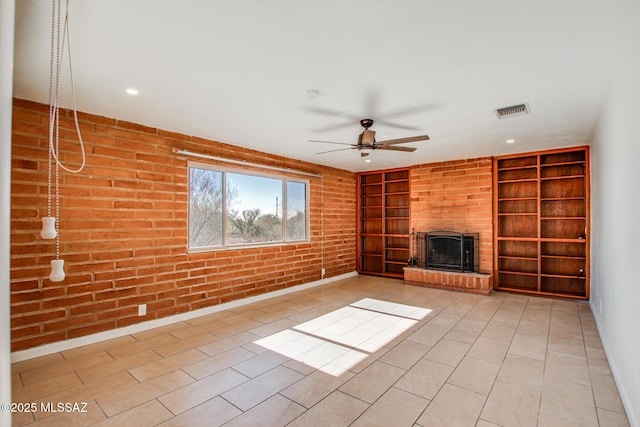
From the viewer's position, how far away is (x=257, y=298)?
512 centimetres

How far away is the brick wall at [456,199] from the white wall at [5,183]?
639 cm

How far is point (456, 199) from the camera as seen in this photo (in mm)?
6168

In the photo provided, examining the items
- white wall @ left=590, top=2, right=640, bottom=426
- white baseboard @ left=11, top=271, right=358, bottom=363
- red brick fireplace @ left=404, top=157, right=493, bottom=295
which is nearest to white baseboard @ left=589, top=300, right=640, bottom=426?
white wall @ left=590, top=2, right=640, bottom=426

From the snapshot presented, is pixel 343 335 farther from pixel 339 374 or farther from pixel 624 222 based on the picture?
pixel 624 222

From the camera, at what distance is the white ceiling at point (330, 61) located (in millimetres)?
1829

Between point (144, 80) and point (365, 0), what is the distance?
1.99m

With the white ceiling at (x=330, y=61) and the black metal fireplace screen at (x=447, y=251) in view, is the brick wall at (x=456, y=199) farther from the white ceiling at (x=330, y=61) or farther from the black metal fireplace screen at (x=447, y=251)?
the white ceiling at (x=330, y=61)

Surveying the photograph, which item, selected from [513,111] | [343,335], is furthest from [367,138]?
[343,335]

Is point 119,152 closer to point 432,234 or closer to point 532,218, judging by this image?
point 432,234

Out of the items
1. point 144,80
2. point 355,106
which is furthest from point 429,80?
point 144,80

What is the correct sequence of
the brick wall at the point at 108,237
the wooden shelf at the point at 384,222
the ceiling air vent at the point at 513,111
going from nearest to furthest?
1. the brick wall at the point at 108,237
2. the ceiling air vent at the point at 513,111
3. the wooden shelf at the point at 384,222

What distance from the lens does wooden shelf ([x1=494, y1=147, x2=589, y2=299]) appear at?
17.3 ft

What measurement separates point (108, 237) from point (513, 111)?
15.3 ft

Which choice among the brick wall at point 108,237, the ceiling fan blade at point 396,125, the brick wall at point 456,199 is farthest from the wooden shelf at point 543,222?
the brick wall at point 108,237
